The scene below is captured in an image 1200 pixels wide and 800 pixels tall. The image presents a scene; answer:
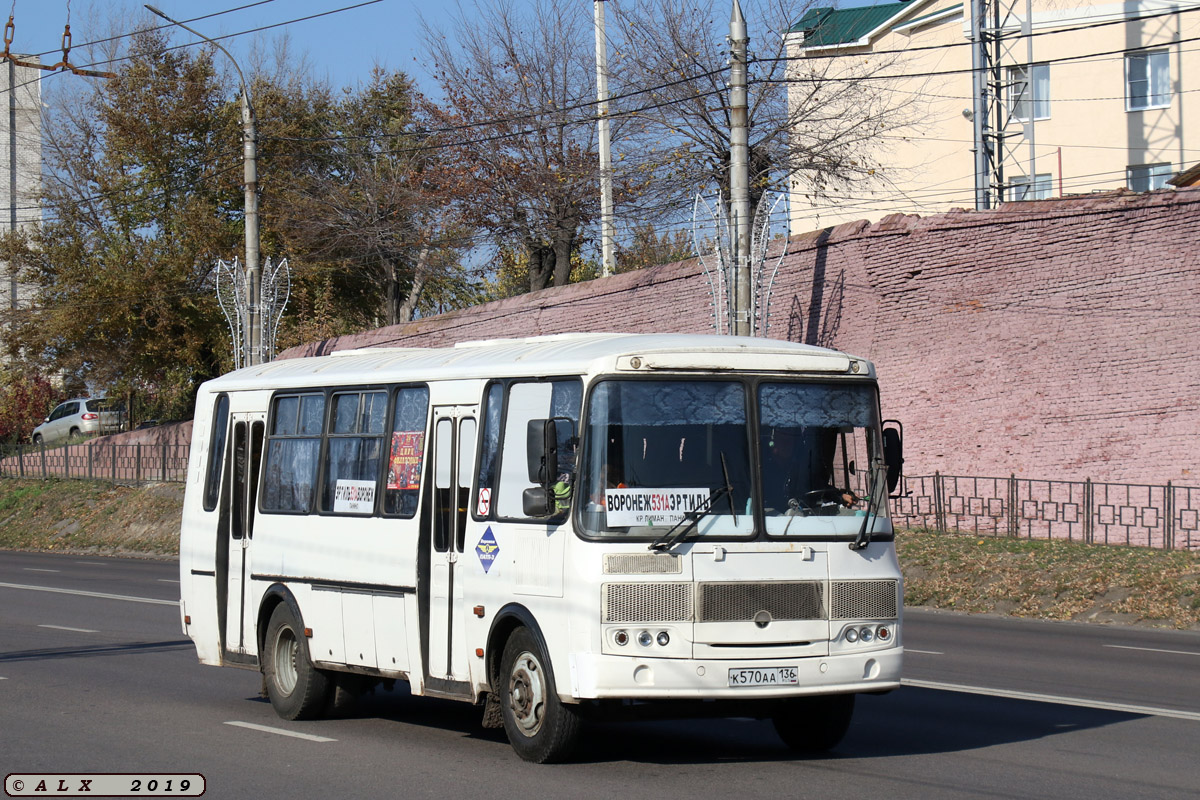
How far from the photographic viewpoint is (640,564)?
827 cm

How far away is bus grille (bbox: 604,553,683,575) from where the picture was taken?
825 cm

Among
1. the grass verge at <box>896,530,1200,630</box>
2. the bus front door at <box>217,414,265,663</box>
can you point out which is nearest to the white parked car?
the grass verge at <box>896,530,1200,630</box>

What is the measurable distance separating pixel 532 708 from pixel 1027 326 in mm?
16543

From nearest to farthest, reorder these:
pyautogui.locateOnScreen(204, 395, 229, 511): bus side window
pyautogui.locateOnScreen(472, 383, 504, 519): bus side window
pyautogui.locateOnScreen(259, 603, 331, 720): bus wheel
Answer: pyautogui.locateOnScreen(472, 383, 504, 519): bus side window → pyautogui.locateOnScreen(259, 603, 331, 720): bus wheel → pyautogui.locateOnScreen(204, 395, 229, 511): bus side window

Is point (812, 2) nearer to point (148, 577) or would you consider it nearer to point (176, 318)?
point (148, 577)

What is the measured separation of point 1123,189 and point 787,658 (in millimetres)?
16630

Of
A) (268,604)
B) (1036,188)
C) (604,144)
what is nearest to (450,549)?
(268,604)

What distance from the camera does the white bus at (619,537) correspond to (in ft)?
27.2

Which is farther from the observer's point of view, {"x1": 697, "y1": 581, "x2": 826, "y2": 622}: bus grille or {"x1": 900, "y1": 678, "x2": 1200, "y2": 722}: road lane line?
{"x1": 900, "y1": 678, "x2": 1200, "y2": 722}: road lane line

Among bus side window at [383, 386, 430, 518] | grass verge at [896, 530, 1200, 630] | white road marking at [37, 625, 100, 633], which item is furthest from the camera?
grass verge at [896, 530, 1200, 630]

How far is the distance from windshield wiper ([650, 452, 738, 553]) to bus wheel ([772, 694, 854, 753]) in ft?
4.59

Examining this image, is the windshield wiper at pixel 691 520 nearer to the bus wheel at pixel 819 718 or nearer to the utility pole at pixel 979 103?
the bus wheel at pixel 819 718

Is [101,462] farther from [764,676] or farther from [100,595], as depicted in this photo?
[764,676]

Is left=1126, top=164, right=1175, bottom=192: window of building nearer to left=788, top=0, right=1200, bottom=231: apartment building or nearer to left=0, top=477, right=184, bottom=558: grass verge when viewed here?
left=788, top=0, right=1200, bottom=231: apartment building
